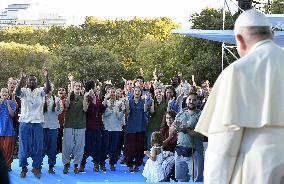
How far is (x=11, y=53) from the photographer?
168 feet

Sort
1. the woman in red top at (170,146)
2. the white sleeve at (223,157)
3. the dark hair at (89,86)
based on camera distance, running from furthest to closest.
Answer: the dark hair at (89,86), the woman in red top at (170,146), the white sleeve at (223,157)

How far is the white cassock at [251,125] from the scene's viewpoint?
344cm

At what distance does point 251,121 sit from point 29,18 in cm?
17077

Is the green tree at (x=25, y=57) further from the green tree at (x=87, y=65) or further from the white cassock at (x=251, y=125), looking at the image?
the white cassock at (x=251, y=125)

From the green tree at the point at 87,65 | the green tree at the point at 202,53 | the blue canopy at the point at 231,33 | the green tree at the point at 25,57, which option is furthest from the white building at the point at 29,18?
the blue canopy at the point at 231,33

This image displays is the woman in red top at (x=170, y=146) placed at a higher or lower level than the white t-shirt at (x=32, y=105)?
lower

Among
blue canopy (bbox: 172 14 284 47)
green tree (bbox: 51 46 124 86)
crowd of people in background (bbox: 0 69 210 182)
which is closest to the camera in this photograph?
crowd of people in background (bbox: 0 69 210 182)

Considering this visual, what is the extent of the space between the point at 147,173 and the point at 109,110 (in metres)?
2.19

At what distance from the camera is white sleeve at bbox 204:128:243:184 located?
3432 millimetres

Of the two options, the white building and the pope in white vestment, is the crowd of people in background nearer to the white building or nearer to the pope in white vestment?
the pope in white vestment

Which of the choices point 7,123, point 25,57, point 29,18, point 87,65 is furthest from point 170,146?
point 29,18

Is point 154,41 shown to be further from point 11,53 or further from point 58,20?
point 58,20

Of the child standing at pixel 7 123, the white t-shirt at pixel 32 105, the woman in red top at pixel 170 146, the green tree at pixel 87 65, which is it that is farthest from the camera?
the green tree at pixel 87 65

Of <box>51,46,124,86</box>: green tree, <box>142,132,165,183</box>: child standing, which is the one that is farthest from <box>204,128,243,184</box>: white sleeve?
<box>51,46,124,86</box>: green tree
